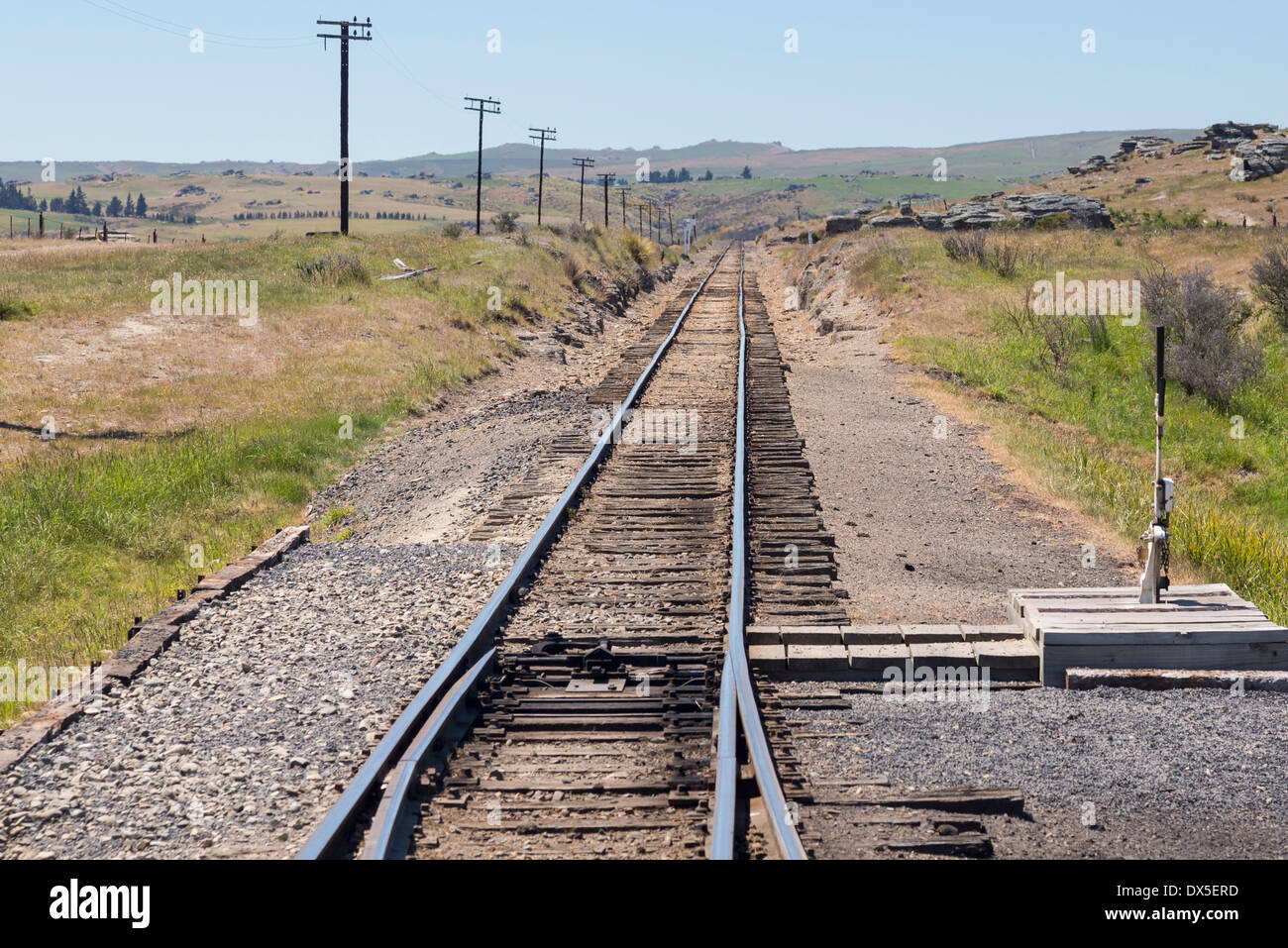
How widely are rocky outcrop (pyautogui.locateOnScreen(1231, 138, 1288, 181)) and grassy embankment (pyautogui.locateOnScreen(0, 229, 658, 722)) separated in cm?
6112

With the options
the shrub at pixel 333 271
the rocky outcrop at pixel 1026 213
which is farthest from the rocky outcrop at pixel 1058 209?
the shrub at pixel 333 271

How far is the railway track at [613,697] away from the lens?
201 inches

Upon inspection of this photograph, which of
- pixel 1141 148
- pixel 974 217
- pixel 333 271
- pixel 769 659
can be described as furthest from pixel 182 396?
pixel 1141 148

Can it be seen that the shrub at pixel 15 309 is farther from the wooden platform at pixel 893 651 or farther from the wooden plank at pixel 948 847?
the wooden plank at pixel 948 847

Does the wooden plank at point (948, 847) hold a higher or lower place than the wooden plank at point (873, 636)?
lower

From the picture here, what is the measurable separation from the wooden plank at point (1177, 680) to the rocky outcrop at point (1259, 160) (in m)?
83.2

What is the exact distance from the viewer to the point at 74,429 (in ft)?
52.7

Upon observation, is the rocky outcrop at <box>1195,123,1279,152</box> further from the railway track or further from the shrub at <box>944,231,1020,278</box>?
the railway track

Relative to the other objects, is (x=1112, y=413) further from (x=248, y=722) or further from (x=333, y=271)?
(x=333, y=271)

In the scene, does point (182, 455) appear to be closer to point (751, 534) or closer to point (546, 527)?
point (546, 527)

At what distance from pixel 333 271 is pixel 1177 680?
27.6 m

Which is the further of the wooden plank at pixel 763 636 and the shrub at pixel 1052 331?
the shrub at pixel 1052 331
